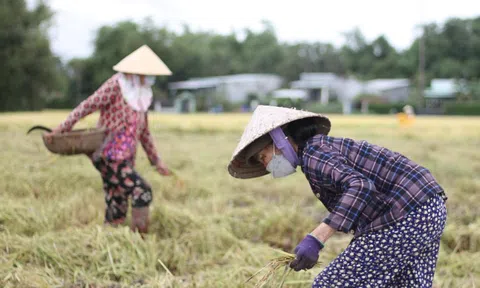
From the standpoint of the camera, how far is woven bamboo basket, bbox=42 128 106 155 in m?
Result: 4.02

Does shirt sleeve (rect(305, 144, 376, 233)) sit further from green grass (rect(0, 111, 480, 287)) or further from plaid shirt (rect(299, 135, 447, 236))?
green grass (rect(0, 111, 480, 287))

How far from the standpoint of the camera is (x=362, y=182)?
2018 millimetres

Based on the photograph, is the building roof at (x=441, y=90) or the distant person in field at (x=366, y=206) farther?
the building roof at (x=441, y=90)

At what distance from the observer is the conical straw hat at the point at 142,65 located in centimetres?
407

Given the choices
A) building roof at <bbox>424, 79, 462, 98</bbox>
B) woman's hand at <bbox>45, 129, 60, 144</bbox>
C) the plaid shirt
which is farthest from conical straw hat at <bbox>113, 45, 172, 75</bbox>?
building roof at <bbox>424, 79, 462, 98</bbox>

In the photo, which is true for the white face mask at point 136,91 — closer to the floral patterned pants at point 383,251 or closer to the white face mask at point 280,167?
the white face mask at point 280,167

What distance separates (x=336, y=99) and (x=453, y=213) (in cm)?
5053

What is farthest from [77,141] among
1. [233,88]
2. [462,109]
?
Result: [233,88]

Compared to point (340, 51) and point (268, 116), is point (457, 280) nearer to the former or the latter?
point (268, 116)

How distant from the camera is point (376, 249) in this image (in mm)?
2148

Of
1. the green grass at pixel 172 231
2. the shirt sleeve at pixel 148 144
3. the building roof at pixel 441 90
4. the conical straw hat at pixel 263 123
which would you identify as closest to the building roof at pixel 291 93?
the building roof at pixel 441 90

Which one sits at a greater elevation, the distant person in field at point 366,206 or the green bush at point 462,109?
the distant person in field at point 366,206

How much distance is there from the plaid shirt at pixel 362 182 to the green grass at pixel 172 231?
27.1 inches

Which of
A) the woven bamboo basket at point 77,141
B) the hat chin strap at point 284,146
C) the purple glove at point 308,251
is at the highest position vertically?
the hat chin strap at point 284,146
